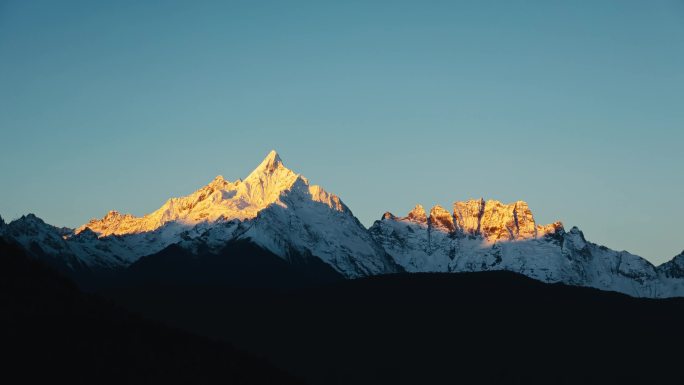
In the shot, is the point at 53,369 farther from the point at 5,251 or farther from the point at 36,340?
the point at 5,251

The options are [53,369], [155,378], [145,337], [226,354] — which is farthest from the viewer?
[226,354]

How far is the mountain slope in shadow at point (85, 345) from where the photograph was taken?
12875 centimetres

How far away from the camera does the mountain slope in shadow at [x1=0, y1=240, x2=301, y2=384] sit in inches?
5069

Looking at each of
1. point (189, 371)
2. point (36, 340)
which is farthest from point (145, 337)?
point (36, 340)

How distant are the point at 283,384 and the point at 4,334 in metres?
35.6

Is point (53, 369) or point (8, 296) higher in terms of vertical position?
point (8, 296)

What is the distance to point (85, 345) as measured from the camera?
136 m

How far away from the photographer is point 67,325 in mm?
142125

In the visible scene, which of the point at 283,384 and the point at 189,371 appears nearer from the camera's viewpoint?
the point at 189,371

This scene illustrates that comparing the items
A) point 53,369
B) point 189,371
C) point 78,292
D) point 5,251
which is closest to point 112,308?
point 78,292

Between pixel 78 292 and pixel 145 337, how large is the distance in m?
16.9

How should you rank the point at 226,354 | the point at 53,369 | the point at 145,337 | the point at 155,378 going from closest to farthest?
the point at 53,369
the point at 155,378
the point at 145,337
the point at 226,354

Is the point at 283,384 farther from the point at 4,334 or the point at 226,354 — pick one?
the point at 4,334

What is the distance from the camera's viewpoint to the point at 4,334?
131 m
